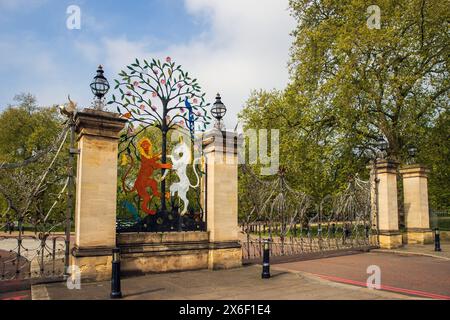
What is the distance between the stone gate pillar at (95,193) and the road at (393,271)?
5.14 m

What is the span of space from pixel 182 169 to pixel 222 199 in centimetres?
146

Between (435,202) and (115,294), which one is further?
(435,202)

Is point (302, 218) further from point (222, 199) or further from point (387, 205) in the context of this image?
point (222, 199)

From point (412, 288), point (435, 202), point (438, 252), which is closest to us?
point (412, 288)

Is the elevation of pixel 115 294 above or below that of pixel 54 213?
below

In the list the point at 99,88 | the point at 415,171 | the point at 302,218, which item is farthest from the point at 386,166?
the point at 99,88

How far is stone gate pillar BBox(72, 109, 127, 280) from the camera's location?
810 cm

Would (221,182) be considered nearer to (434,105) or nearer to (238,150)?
(238,150)

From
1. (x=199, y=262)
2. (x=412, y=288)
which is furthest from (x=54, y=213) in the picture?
(x=412, y=288)

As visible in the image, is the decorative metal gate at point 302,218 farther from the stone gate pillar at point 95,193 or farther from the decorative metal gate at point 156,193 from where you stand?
the stone gate pillar at point 95,193

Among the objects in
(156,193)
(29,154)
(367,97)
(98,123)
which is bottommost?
(156,193)

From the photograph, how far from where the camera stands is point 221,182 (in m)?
10.4

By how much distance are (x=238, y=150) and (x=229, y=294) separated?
191 inches

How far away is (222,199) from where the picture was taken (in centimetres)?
1038
